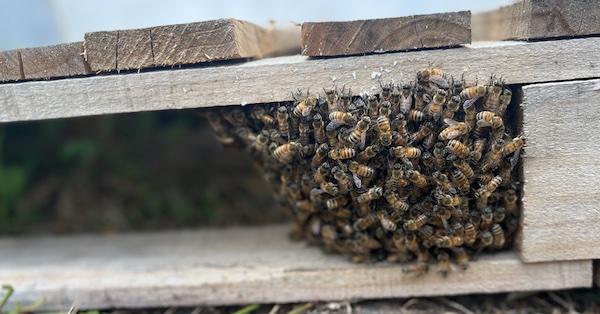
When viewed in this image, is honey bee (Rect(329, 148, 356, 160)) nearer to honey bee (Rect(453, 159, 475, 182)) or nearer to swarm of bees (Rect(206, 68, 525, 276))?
swarm of bees (Rect(206, 68, 525, 276))

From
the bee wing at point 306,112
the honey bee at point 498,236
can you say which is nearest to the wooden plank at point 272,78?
the bee wing at point 306,112

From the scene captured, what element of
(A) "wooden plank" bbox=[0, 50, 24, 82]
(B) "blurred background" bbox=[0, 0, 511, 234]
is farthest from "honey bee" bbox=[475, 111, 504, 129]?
(A) "wooden plank" bbox=[0, 50, 24, 82]

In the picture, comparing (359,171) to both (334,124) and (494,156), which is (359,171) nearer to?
(334,124)

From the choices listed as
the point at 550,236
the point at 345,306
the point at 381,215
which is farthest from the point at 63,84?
the point at 550,236

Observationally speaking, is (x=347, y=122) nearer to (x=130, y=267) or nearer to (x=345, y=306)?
(x=345, y=306)

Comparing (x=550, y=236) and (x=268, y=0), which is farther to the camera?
(x=268, y=0)

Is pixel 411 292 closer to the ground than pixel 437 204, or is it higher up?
closer to the ground

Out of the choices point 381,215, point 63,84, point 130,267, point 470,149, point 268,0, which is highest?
point 268,0

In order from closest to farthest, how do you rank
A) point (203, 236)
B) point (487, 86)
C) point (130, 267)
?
point (487, 86) → point (130, 267) → point (203, 236)
